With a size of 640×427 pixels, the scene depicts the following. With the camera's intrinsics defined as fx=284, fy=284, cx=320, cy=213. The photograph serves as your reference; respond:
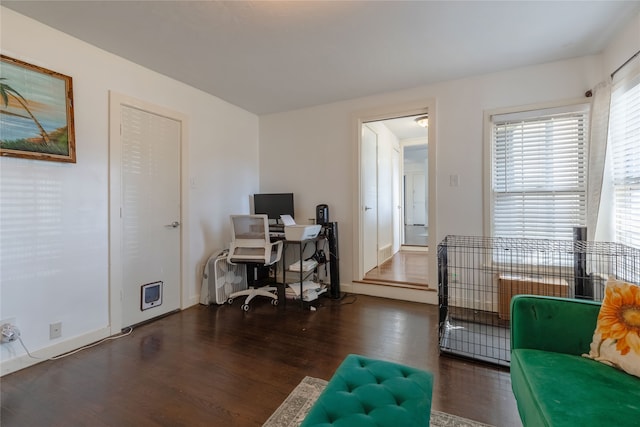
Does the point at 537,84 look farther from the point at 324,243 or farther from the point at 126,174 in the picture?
the point at 126,174

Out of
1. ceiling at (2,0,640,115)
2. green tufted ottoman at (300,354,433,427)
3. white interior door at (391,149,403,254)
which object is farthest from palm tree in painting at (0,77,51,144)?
white interior door at (391,149,403,254)

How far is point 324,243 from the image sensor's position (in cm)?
373

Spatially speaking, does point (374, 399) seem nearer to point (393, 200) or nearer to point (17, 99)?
point (17, 99)

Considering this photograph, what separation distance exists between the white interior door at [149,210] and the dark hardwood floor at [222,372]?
35 centimetres

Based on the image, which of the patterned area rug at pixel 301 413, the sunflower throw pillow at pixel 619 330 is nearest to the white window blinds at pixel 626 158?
the sunflower throw pillow at pixel 619 330

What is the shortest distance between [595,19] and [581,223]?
5.69 ft

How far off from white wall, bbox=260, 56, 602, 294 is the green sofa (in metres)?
1.76

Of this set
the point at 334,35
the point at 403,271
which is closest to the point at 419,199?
the point at 403,271

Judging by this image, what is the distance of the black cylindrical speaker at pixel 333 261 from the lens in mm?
3512

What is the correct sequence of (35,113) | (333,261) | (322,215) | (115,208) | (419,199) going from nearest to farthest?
(35,113), (115,208), (333,261), (322,215), (419,199)

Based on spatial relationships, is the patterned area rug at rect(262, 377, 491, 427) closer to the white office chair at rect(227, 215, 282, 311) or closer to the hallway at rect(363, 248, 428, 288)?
the white office chair at rect(227, 215, 282, 311)

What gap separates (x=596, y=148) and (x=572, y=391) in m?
2.32

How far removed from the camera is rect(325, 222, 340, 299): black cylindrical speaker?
3512 mm

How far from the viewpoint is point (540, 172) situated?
2.86 m
